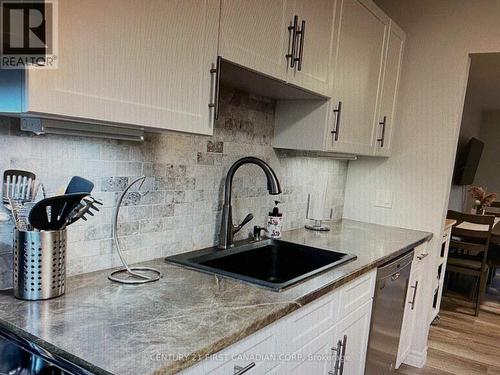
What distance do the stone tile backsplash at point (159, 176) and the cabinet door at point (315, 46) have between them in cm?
35

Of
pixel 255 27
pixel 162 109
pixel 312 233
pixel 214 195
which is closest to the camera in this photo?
pixel 162 109

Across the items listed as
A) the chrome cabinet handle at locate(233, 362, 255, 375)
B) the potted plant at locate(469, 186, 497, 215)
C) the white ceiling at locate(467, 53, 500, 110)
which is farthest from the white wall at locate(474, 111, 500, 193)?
the chrome cabinet handle at locate(233, 362, 255, 375)

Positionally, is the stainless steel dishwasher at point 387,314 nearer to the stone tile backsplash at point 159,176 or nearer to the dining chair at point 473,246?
the stone tile backsplash at point 159,176

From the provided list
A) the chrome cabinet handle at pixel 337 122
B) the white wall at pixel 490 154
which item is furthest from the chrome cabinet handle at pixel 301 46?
the white wall at pixel 490 154

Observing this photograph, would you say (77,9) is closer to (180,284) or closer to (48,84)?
(48,84)

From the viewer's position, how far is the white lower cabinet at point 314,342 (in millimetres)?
1086

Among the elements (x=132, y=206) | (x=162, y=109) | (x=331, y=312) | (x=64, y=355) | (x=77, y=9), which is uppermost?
(x=77, y=9)

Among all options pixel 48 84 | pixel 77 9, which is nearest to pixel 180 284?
Result: pixel 48 84

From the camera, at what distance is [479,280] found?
3855mm

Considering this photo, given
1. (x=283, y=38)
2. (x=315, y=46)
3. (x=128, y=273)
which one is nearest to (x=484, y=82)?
(x=315, y=46)

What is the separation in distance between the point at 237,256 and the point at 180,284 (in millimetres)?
567

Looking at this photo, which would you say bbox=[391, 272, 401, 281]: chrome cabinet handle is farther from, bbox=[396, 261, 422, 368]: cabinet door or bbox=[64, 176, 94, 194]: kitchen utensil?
bbox=[64, 176, 94, 194]: kitchen utensil

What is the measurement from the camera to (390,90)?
8.80 ft

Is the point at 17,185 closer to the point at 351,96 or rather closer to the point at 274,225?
the point at 274,225
